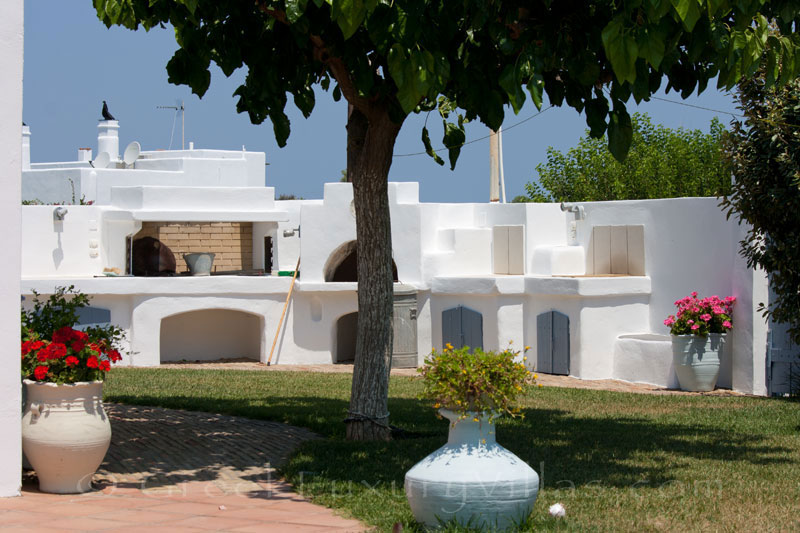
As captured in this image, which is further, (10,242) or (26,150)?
(26,150)

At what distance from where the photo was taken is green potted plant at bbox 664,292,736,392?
61.7 ft

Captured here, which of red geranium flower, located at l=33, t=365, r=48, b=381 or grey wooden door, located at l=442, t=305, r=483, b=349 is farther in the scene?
grey wooden door, located at l=442, t=305, r=483, b=349

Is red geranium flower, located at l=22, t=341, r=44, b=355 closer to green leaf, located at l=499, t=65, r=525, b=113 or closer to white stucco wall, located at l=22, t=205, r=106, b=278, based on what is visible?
green leaf, located at l=499, t=65, r=525, b=113

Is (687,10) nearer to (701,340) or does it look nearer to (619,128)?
(619,128)

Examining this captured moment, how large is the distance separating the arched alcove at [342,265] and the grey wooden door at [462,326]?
174 cm

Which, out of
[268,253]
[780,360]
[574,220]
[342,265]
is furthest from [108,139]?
[780,360]

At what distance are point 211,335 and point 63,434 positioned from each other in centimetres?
1752

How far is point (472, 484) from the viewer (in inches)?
240

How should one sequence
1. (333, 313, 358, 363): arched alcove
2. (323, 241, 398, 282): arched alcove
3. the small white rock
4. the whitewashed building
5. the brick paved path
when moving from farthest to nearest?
(333, 313, 358, 363): arched alcove
(323, 241, 398, 282): arched alcove
the whitewashed building
the brick paved path
the small white rock

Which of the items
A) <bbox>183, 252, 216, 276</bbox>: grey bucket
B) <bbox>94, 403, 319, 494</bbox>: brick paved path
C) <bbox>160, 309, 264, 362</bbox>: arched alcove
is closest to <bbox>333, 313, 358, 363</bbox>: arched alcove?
<bbox>160, 309, 264, 362</bbox>: arched alcove

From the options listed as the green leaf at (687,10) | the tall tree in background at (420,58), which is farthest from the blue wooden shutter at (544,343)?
the green leaf at (687,10)

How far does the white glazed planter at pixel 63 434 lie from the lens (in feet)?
25.1

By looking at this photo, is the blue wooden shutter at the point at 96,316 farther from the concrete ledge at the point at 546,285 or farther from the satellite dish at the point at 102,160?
the satellite dish at the point at 102,160

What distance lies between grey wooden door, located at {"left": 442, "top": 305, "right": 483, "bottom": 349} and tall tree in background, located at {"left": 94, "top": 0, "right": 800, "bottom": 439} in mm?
12192
